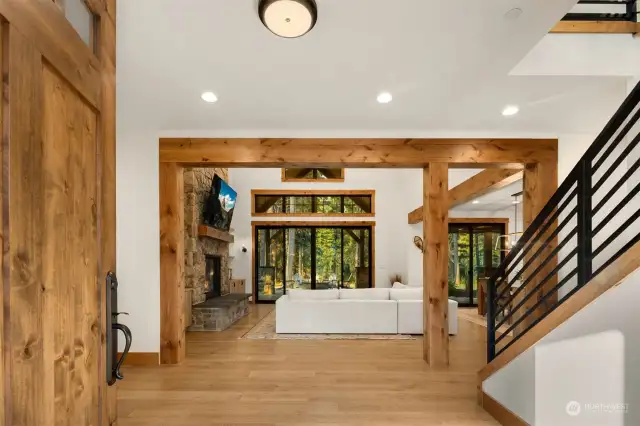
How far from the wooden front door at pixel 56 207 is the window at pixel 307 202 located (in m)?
8.92

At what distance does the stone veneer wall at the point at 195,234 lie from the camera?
21.8 ft

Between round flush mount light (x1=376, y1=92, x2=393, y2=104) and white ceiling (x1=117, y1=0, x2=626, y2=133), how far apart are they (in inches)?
2.2

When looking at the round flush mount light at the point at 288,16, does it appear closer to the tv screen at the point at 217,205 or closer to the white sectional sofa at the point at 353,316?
the white sectional sofa at the point at 353,316

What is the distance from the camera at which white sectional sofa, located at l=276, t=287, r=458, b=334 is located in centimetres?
603

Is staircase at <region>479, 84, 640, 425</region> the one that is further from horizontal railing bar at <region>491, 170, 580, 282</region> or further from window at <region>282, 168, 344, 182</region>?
window at <region>282, 168, 344, 182</region>

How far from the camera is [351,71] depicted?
3287mm

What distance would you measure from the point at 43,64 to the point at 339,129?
140 inches

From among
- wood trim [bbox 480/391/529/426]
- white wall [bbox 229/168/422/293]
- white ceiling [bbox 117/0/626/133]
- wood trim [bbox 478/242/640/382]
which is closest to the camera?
wood trim [bbox 478/242/640/382]

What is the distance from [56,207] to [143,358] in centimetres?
387

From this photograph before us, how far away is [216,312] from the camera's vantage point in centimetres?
639

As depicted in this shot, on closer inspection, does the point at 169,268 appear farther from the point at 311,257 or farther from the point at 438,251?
the point at 311,257

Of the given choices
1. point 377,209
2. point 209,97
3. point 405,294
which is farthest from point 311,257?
point 209,97

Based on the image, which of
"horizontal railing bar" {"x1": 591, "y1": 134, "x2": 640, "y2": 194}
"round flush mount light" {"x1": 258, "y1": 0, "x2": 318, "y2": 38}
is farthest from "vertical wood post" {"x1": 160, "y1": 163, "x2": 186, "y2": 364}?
"horizontal railing bar" {"x1": 591, "y1": 134, "x2": 640, "y2": 194}

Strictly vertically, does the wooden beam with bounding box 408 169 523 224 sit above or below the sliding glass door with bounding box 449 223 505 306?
above
